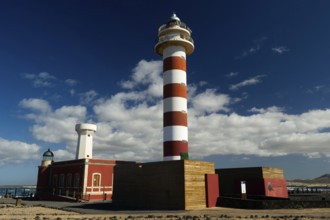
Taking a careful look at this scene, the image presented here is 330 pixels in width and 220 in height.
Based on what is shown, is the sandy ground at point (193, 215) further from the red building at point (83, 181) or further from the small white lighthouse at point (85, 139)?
the small white lighthouse at point (85, 139)

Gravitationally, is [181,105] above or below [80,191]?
above

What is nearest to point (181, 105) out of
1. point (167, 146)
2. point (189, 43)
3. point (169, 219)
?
point (167, 146)

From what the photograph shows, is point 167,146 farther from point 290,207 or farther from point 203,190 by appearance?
point 290,207

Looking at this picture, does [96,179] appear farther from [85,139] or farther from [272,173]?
[272,173]

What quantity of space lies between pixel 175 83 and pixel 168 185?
35.9 ft

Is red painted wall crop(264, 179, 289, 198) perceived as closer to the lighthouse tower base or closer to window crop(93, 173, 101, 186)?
the lighthouse tower base

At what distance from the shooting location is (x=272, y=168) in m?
29.8

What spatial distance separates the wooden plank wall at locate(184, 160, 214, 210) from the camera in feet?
68.2

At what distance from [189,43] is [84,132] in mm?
19541

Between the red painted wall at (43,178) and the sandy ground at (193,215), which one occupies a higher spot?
the red painted wall at (43,178)

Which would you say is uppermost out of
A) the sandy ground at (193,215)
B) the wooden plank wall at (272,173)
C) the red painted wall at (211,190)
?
the wooden plank wall at (272,173)

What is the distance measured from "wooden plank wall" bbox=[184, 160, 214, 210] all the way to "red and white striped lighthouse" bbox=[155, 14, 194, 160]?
181 inches

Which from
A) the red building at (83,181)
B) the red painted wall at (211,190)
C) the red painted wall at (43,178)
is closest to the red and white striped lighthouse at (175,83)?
the red painted wall at (211,190)

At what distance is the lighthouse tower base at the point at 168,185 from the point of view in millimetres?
20906
